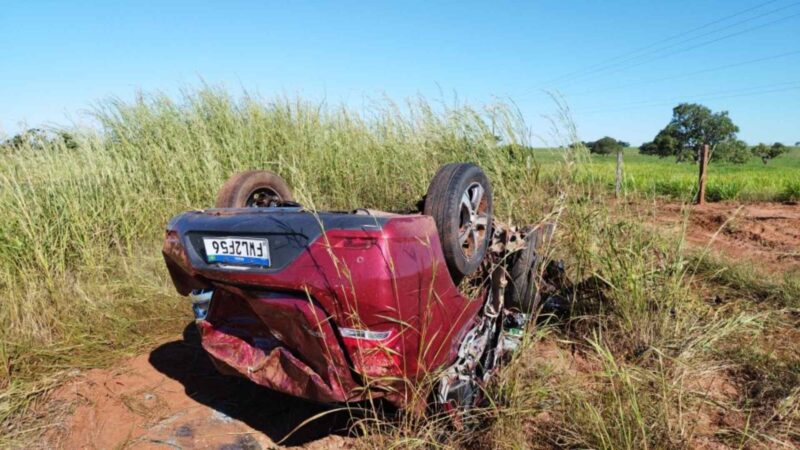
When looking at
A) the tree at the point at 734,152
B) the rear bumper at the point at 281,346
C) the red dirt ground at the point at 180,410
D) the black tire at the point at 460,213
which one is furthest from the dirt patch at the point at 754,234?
the tree at the point at 734,152

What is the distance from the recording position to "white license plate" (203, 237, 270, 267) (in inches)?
74.2

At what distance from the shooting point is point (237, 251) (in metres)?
1.96

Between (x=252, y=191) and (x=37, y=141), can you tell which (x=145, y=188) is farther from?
(x=252, y=191)

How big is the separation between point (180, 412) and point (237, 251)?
1.25 metres

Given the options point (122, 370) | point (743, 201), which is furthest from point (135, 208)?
point (743, 201)

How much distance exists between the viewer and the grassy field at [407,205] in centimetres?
213

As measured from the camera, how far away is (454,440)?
81.0 inches

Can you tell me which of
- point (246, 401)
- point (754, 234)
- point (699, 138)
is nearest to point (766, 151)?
point (699, 138)


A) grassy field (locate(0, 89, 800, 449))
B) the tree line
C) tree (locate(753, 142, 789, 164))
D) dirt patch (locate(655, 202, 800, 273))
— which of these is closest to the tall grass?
grassy field (locate(0, 89, 800, 449))

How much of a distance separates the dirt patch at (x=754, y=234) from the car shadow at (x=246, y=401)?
392 cm

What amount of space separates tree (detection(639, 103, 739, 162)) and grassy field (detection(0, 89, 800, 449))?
224 feet

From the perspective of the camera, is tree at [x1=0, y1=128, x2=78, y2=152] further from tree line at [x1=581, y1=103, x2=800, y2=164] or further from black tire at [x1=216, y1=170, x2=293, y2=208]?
tree line at [x1=581, y1=103, x2=800, y2=164]

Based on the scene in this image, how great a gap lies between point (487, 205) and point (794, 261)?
5013 millimetres

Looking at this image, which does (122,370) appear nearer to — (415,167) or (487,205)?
(487,205)
